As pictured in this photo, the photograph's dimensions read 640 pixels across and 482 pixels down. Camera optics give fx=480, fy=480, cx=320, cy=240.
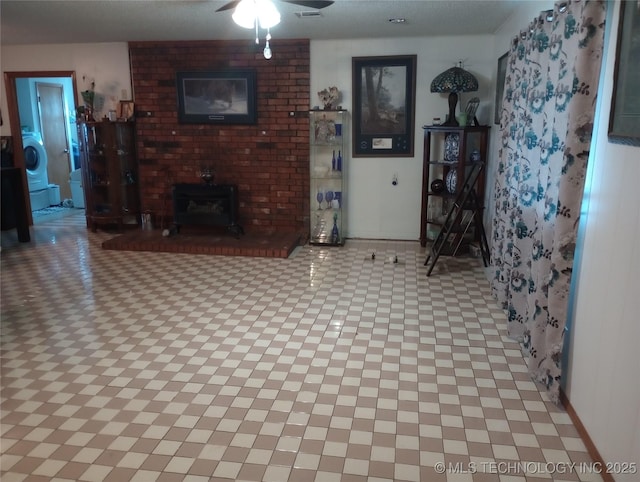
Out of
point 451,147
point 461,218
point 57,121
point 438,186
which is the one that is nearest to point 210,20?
point 451,147

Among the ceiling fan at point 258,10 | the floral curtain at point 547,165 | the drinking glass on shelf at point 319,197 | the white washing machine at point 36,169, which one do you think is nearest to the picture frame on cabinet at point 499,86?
the floral curtain at point 547,165

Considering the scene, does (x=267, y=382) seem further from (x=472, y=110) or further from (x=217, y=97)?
(x=217, y=97)

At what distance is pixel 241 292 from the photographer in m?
3.94

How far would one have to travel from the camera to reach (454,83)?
188 inches

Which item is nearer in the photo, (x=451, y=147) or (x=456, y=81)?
(x=456, y=81)

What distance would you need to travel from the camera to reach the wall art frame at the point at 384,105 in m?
5.23

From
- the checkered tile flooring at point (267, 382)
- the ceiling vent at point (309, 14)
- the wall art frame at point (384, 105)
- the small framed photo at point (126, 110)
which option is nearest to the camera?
the checkered tile flooring at point (267, 382)

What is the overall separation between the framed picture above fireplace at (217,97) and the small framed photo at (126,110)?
62 centimetres

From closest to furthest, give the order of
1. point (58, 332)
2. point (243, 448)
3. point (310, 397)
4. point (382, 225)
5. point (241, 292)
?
point (243, 448)
point (310, 397)
point (58, 332)
point (241, 292)
point (382, 225)

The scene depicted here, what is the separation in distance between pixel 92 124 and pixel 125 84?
0.63m

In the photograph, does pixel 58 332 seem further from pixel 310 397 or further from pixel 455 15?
pixel 455 15

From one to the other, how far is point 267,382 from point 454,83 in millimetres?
3585

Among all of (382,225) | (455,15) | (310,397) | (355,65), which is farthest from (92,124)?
(310,397)

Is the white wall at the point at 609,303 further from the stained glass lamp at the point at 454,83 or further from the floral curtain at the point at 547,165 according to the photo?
the stained glass lamp at the point at 454,83
